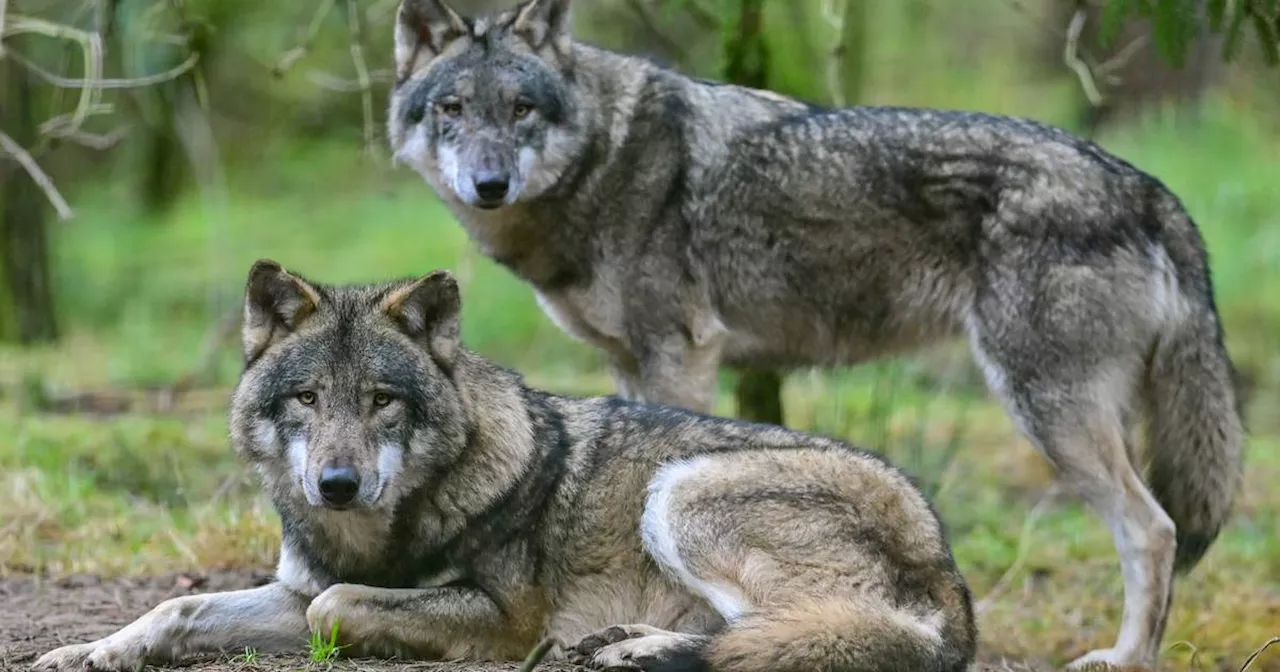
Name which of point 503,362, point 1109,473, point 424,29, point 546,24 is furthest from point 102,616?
point 503,362

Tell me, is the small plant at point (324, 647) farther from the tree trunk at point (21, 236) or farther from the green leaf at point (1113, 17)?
the tree trunk at point (21, 236)

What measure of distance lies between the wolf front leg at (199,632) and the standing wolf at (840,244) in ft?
7.74

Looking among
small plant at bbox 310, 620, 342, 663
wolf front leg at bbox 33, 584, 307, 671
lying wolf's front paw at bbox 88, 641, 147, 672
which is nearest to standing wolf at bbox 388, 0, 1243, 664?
wolf front leg at bbox 33, 584, 307, 671

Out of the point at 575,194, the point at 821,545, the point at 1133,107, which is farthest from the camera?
the point at 1133,107

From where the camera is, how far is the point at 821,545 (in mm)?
5066

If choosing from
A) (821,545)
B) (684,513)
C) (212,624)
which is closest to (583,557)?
(684,513)

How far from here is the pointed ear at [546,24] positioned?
7270 mm

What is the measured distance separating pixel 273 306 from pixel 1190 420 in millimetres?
4211

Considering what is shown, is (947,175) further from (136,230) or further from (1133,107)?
(136,230)

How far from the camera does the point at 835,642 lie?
181 inches

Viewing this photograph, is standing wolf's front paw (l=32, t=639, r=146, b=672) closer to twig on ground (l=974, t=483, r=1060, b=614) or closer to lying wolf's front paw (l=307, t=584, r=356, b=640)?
lying wolf's front paw (l=307, t=584, r=356, b=640)

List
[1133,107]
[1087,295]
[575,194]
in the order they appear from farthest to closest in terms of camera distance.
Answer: [1133,107] < [575,194] < [1087,295]

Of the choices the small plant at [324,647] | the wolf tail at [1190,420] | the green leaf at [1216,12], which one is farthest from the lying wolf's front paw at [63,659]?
the green leaf at [1216,12]

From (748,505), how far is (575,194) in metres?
2.53
